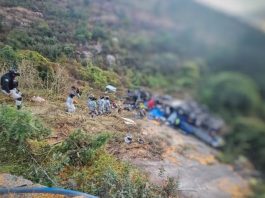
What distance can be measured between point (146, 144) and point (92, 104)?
65cm

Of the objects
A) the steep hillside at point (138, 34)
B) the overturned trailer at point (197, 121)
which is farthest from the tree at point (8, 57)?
the overturned trailer at point (197, 121)

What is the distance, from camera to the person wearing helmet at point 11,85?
12.5 ft

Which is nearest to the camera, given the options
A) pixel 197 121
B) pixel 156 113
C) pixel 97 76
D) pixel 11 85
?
pixel 11 85

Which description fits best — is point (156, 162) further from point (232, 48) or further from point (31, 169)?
point (232, 48)

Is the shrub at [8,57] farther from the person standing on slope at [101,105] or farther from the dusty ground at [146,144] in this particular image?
the person standing on slope at [101,105]

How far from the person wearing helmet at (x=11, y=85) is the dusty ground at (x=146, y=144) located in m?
0.09

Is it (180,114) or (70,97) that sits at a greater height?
(70,97)

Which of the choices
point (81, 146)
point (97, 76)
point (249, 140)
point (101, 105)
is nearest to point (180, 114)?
point (249, 140)

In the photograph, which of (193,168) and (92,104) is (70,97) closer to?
(92,104)

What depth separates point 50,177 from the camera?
3705 mm

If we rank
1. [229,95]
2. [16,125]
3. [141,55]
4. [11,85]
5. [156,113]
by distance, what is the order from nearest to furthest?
[16,125] → [11,85] → [156,113] → [141,55] → [229,95]

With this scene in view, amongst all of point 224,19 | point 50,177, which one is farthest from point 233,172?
point 224,19

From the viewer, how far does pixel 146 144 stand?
14.1 feet

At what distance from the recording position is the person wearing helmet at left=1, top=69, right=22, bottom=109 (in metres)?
3.81
